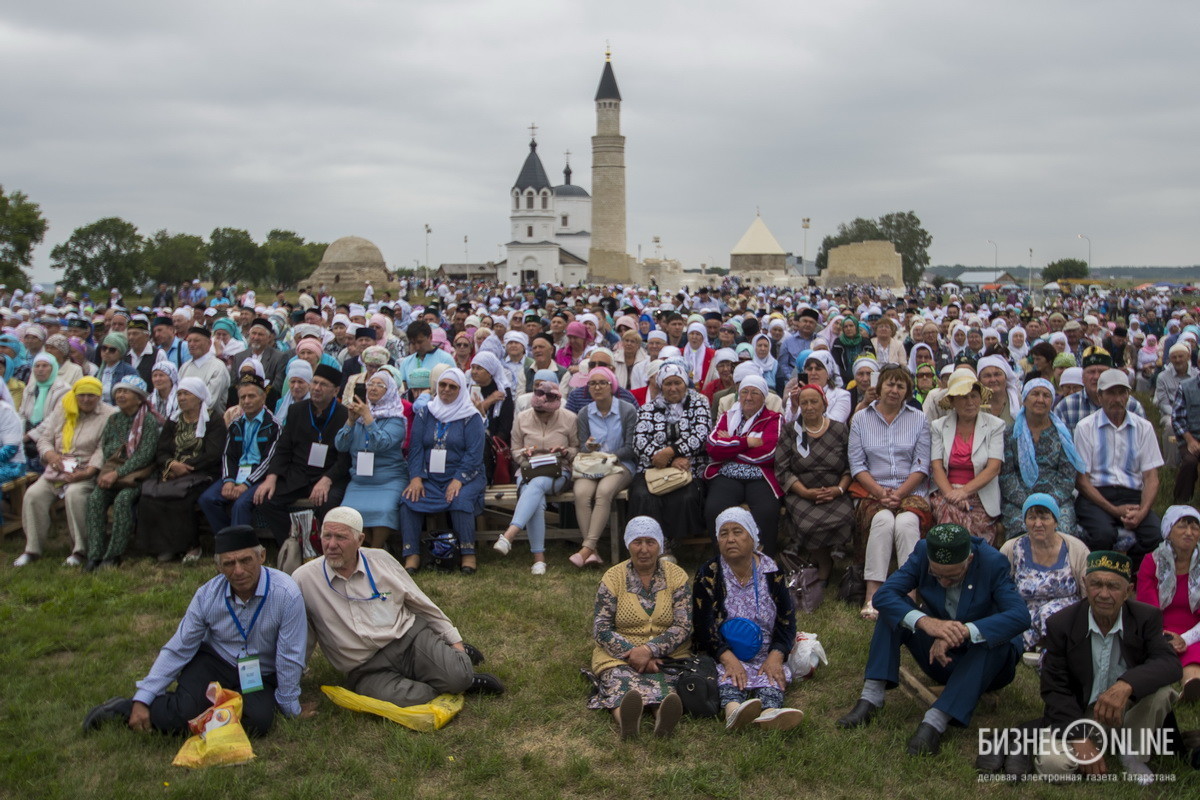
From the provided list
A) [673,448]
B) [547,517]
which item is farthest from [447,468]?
[673,448]

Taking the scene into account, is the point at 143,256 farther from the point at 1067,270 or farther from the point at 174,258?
the point at 1067,270

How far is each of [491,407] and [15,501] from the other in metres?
3.98

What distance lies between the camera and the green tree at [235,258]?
64.4m

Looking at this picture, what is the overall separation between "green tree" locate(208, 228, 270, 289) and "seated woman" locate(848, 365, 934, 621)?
63695 mm

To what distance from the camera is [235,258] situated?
6569 centimetres

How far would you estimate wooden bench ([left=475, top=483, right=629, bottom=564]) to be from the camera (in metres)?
6.78

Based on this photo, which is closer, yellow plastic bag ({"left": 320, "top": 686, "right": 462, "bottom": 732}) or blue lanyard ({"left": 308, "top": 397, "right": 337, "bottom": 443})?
yellow plastic bag ({"left": 320, "top": 686, "right": 462, "bottom": 732})

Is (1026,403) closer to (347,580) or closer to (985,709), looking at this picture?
(985,709)

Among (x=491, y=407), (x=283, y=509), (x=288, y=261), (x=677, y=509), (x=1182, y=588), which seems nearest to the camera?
(x=1182, y=588)

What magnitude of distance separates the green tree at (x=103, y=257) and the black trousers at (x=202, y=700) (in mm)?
54092

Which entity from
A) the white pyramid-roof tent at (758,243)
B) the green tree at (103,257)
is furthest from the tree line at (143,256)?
the white pyramid-roof tent at (758,243)

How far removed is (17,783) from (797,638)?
369 centimetres

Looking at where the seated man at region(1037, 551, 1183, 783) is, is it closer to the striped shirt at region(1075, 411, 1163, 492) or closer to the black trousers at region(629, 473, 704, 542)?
the striped shirt at region(1075, 411, 1163, 492)

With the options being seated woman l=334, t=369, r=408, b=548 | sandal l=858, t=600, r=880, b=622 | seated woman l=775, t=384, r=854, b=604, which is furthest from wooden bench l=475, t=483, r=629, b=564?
sandal l=858, t=600, r=880, b=622
